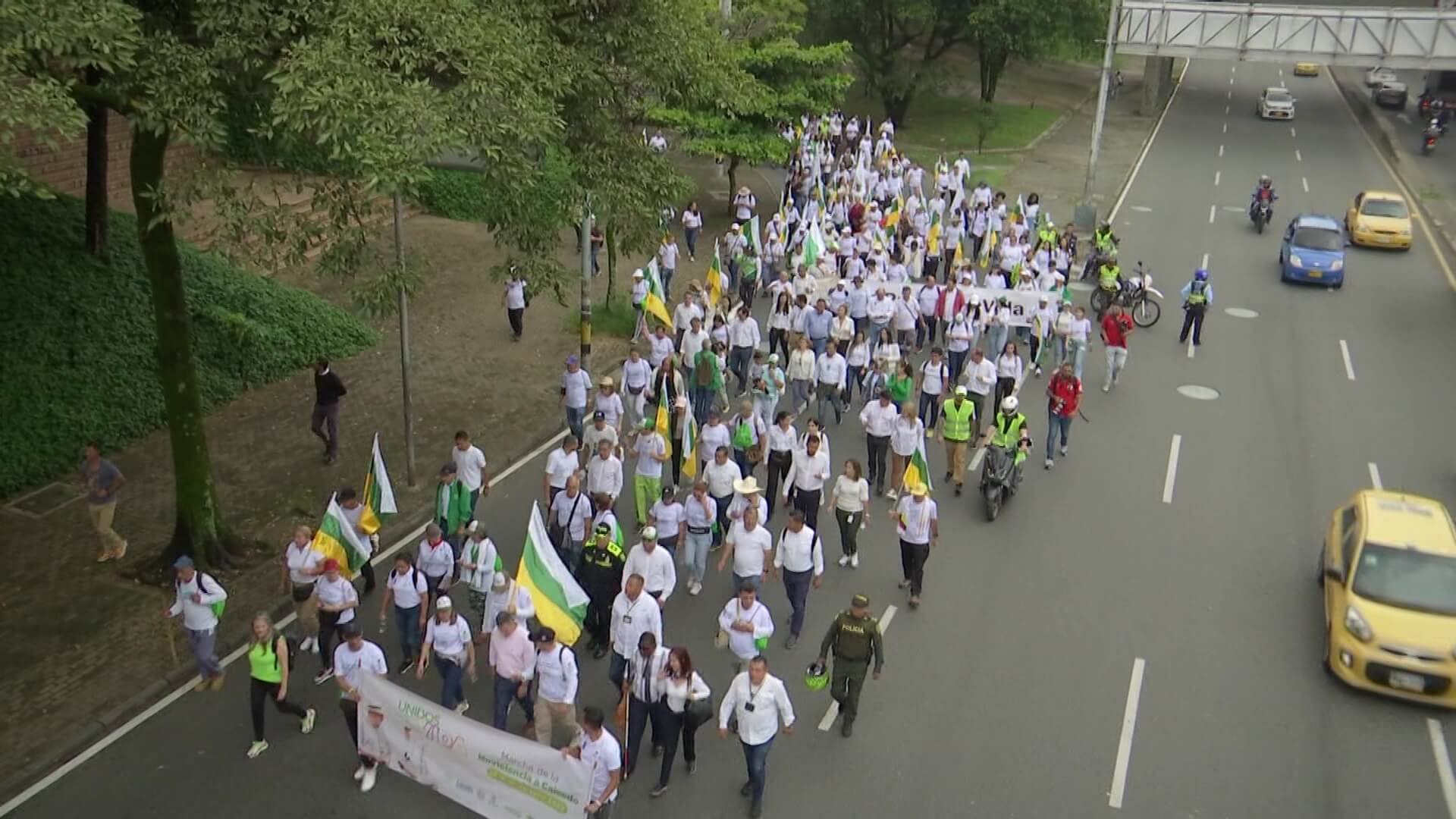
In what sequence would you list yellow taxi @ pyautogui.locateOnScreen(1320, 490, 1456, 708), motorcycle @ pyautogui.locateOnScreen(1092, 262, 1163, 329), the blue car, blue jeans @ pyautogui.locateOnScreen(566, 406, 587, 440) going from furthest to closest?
1. the blue car
2. motorcycle @ pyautogui.locateOnScreen(1092, 262, 1163, 329)
3. blue jeans @ pyautogui.locateOnScreen(566, 406, 587, 440)
4. yellow taxi @ pyautogui.locateOnScreen(1320, 490, 1456, 708)

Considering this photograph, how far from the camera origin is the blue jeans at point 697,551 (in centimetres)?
1291

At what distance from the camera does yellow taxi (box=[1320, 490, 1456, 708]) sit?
37.1 ft

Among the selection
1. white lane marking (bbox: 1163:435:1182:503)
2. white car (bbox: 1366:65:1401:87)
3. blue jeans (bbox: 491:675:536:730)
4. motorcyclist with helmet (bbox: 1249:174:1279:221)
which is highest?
white car (bbox: 1366:65:1401:87)

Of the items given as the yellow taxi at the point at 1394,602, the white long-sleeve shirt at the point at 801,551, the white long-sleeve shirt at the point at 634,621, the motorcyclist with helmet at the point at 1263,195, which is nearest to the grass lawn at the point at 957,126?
the motorcyclist with helmet at the point at 1263,195

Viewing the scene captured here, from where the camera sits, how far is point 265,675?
10.2 m

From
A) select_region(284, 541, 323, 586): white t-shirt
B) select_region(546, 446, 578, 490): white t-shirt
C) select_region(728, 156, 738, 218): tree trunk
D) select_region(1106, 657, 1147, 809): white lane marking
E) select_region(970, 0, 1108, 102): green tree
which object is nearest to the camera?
select_region(1106, 657, 1147, 809): white lane marking

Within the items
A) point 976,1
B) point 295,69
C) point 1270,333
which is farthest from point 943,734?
point 976,1

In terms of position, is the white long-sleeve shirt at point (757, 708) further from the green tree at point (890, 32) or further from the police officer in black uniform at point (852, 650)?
the green tree at point (890, 32)

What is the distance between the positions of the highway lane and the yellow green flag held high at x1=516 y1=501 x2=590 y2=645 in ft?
17.2

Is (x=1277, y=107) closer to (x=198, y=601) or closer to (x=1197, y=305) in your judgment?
(x=1197, y=305)

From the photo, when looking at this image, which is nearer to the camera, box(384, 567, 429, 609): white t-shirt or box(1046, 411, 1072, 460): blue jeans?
box(384, 567, 429, 609): white t-shirt

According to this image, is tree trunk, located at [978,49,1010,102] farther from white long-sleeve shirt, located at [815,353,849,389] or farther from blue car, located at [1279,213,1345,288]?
white long-sleeve shirt, located at [815,353,849,389]

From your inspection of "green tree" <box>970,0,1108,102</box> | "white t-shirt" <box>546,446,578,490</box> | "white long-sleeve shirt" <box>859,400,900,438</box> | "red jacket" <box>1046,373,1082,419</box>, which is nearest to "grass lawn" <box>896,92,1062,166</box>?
→ "green tree" <box>970,0,1108,102</box>

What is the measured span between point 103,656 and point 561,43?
26.1 ft
